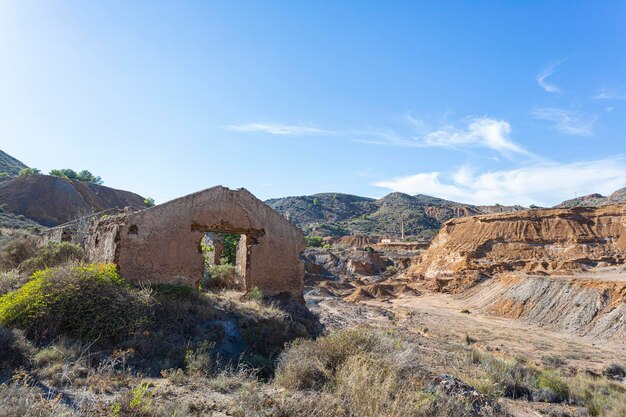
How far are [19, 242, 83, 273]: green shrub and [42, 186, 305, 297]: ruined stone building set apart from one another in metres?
1.48


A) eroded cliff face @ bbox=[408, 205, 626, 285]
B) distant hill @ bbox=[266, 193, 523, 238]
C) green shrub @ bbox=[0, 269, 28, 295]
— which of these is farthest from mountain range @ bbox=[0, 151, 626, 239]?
eroded cliff face @ bbox=[408, 205, 626, 285]

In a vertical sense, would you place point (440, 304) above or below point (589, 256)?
below

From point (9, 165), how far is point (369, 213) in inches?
3028

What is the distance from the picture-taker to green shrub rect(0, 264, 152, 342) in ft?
23.4

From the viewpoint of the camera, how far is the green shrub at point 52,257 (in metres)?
13.0

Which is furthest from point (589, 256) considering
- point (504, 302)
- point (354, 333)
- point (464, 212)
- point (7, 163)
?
point (7, 163)

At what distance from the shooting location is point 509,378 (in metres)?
9.35

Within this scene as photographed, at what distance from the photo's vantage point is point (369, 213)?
343 feet

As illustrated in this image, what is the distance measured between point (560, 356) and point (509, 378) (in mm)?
7892

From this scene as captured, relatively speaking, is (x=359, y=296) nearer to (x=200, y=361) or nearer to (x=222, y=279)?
(x=222, y=279)

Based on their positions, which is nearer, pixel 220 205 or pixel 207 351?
pixel 207 351

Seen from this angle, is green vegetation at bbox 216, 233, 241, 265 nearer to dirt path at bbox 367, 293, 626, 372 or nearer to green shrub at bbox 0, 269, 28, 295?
dirt path at bbox 367, 293, 626, 372

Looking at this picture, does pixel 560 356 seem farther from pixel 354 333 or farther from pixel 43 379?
pixel 43 379

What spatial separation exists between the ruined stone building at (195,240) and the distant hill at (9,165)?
2565 inches
